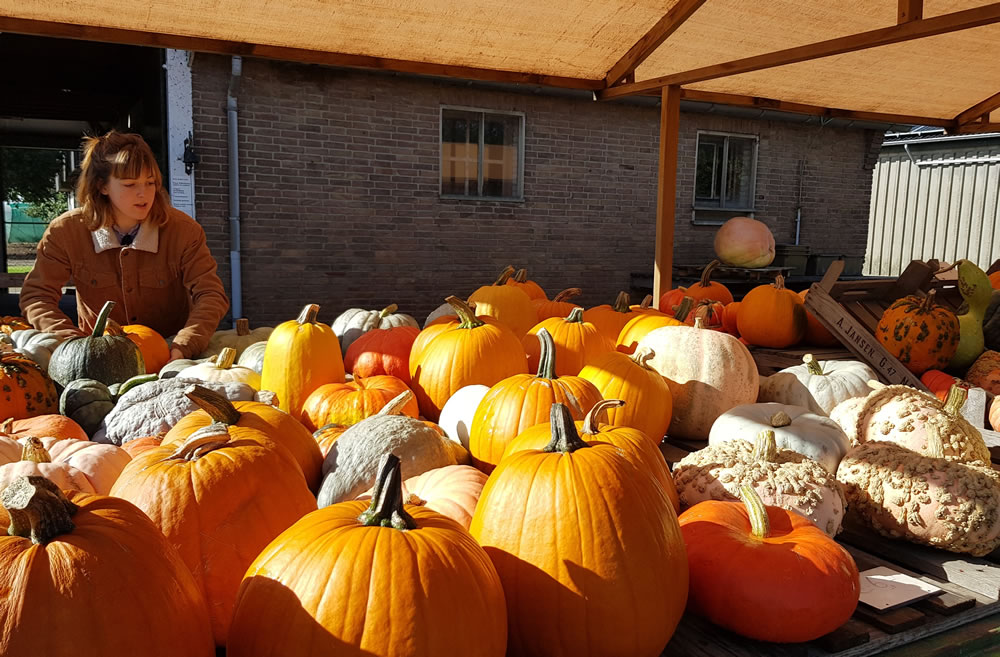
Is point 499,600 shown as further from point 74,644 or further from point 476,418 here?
point 476,418

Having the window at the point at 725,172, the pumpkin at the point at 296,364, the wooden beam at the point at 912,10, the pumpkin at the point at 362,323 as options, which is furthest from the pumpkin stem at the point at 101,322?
the window at the point at 725,172

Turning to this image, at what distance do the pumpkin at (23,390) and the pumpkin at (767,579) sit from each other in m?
2.23

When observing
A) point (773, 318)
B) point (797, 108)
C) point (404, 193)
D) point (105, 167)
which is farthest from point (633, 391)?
point (404, 193)

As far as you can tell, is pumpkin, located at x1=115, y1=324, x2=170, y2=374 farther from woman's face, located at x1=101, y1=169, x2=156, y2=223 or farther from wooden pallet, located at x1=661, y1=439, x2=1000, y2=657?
wooden pallet, located at x1=661, y1=439, x2=1000, y2=657

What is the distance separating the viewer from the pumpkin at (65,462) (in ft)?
5.25

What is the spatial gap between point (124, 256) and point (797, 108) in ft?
17.4

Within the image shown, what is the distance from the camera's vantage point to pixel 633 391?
2545mm

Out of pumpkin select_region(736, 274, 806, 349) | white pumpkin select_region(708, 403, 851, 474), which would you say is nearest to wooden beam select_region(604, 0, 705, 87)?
pumpkin select_region(736, 274, 806, 349)

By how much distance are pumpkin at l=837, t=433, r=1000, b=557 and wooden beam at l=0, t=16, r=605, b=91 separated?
3.68 m

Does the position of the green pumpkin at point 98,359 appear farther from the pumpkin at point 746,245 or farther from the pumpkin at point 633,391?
the pumpkin at point 746,245

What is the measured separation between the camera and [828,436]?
2.27 m

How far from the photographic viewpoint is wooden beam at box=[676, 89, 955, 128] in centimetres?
560

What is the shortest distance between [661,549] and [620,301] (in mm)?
2825

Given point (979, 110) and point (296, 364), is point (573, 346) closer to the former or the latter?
point (296, 364)
